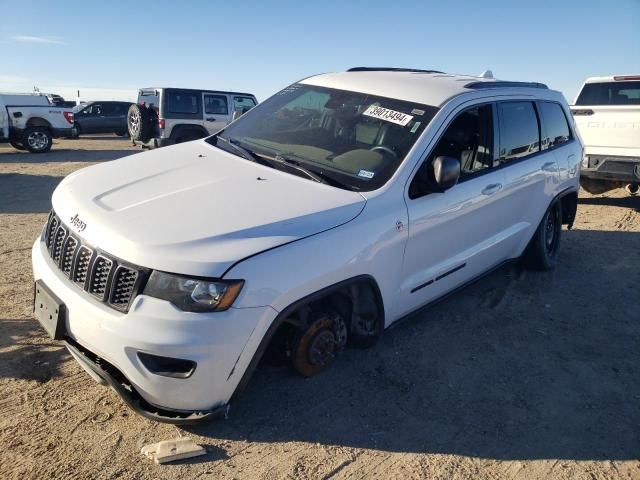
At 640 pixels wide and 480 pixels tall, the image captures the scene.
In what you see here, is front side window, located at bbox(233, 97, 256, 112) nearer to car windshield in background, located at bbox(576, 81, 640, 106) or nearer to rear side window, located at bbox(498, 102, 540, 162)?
car windshield in background, located at bbox(576, 81, 640, 106)

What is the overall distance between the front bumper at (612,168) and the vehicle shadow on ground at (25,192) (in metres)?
8.11

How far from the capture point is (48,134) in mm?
14875

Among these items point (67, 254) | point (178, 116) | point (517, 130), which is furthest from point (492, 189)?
point (178, 116)

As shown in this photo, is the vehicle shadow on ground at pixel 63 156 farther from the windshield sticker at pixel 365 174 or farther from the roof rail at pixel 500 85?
the windshield sticker at pixel 365 174

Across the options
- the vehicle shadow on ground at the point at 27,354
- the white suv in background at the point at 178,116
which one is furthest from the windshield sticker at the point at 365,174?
the white suv in background at the point at 178,116

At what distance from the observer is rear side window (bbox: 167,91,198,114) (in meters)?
13.3

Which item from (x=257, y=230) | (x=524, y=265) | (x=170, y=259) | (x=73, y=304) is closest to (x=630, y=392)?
(x=524, y=265)

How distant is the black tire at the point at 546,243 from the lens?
5.13 meters

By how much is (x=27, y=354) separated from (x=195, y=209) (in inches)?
64.8

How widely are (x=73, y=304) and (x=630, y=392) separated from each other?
3.44 m

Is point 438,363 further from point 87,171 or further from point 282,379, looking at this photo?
point 87,171

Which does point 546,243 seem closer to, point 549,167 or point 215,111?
point 549,167

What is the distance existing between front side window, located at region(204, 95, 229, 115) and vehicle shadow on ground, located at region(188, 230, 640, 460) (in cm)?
1121

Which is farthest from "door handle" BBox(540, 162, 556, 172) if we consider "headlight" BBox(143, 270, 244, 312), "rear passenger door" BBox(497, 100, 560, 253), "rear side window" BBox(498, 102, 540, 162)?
"headlight" BBox(143, 270, 244, 312)
